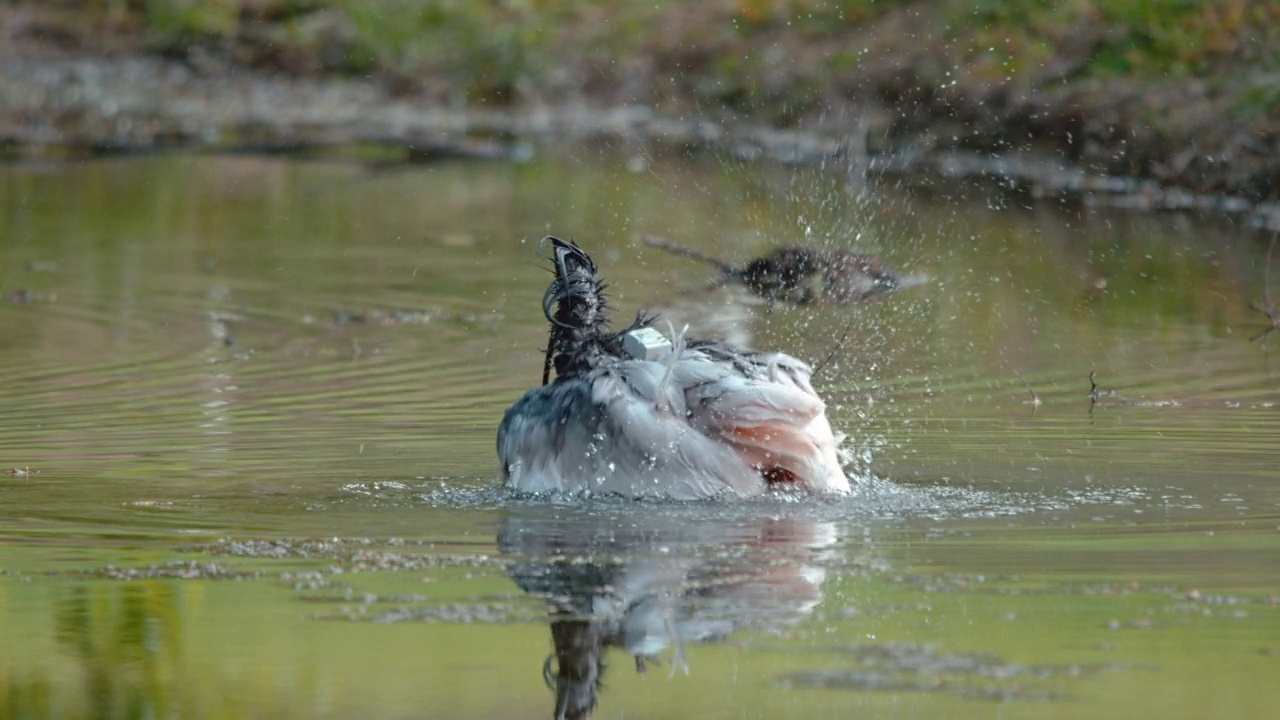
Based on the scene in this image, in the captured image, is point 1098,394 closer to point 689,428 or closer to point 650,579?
point 689,428

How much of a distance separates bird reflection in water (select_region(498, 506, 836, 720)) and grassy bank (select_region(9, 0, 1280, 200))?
41.1 ft

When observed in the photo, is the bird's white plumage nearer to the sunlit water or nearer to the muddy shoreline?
the sunlit water

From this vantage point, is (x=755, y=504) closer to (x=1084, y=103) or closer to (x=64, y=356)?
(x=64, y=356)

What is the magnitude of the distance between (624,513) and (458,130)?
22.6 meters

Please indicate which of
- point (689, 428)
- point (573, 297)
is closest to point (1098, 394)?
point (573, 297)

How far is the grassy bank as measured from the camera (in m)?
20.6

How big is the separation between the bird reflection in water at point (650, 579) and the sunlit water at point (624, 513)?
16mm

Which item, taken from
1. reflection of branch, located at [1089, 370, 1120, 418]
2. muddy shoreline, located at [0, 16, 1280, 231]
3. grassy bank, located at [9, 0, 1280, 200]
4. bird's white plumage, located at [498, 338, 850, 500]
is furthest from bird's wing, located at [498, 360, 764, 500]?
grassy bank, located at [9, 0, 1280, 200]

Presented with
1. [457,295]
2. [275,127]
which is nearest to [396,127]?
[275,127]

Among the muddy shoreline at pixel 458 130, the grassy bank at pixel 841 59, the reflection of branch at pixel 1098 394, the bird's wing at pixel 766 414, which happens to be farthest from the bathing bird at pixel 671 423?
the grassy bank at pixel 841 59

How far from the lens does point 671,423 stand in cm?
701

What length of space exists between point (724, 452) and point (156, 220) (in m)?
13.1

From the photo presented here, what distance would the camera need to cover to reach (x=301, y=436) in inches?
353

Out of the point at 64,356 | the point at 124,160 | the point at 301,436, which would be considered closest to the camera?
the point at 301,436
